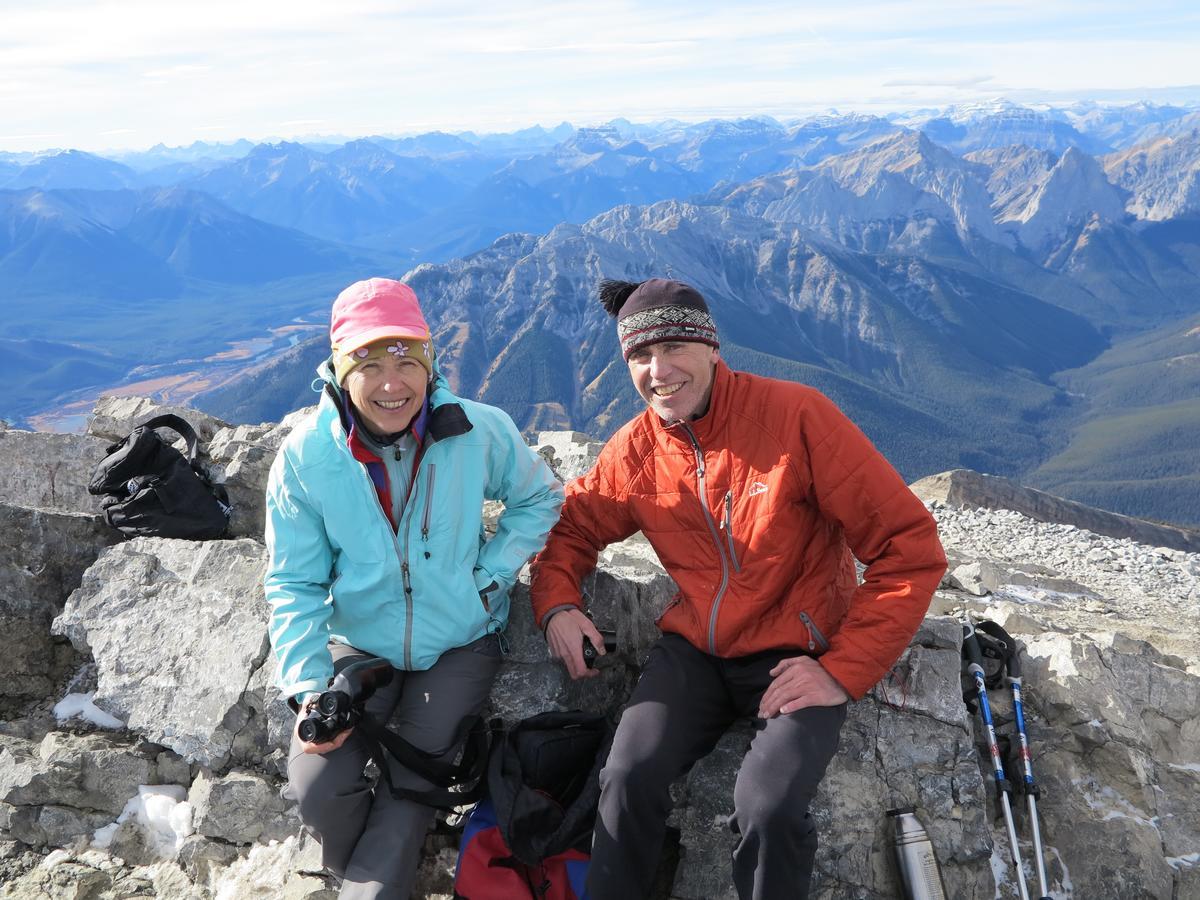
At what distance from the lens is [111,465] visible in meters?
8.54

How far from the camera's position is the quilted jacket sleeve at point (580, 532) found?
6.12 metres

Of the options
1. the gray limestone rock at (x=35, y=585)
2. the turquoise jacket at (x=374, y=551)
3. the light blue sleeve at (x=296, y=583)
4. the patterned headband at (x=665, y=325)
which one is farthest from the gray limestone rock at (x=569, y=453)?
the patterned headband at (x=665, y=325)

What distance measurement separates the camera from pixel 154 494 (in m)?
8.38

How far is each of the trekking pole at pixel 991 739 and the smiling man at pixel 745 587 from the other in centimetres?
161

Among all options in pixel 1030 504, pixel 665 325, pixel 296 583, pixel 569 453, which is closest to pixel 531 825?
pixel 296 583

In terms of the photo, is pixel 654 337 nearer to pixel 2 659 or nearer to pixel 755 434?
pixel 755 434

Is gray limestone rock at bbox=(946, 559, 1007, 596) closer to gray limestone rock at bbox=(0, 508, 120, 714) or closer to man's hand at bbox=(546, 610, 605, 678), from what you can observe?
man's hand at bbox=(546, 610, 605, 678)

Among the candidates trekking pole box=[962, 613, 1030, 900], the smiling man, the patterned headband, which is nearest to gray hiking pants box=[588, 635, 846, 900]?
the smiling man

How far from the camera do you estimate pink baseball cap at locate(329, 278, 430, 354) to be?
5.21 m

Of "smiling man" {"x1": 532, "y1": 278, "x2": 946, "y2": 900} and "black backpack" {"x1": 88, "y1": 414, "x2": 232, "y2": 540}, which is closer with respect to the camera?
"smiling man" {"x1": 532, "y1": 278, "x2": 946, "y2": 900}

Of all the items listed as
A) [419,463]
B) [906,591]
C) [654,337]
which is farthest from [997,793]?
[419,463]

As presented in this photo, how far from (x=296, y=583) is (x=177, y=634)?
2691mm

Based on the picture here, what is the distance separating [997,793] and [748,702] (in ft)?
7.51

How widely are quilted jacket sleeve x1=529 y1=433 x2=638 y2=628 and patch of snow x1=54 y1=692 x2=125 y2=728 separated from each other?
4.28m
